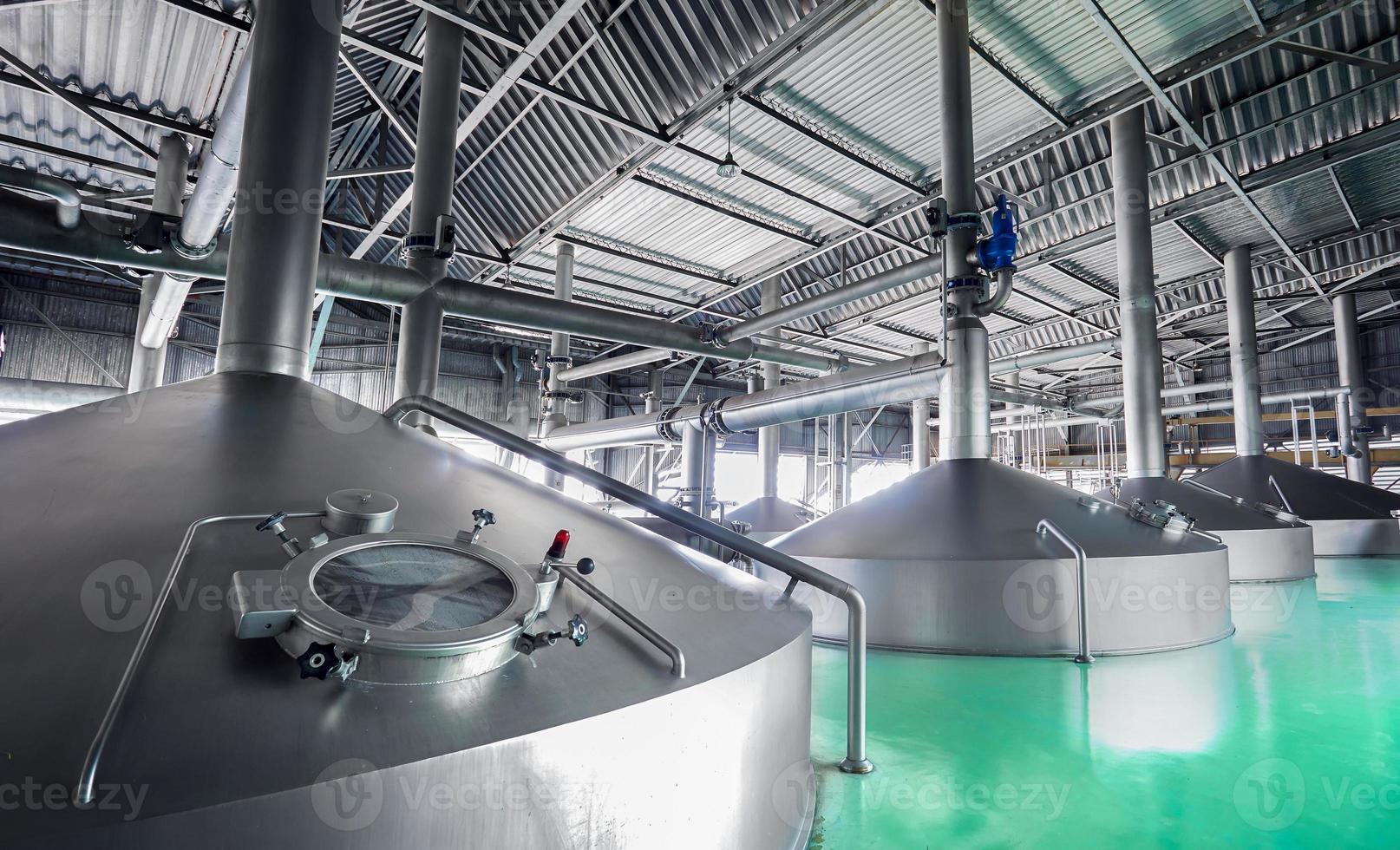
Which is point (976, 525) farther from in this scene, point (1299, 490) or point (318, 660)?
point (1299, 490)

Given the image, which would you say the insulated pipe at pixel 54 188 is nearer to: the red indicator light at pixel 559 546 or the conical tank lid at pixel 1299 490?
the red indicator light at pixel 559 546

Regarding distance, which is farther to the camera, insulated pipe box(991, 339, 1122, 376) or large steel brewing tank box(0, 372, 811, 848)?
insulated pipe box(991, 339, 1122, 376)

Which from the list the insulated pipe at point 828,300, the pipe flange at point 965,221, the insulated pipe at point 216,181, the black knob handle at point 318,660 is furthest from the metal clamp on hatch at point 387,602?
the insulated pipe at point 828,300

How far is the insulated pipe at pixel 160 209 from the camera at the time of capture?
7297mm

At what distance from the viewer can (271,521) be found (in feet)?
5.52

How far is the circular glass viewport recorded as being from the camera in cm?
150

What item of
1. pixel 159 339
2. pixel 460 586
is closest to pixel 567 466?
pixel 460 586

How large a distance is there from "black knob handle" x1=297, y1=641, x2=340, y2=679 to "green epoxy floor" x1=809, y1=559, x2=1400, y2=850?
1.81 metres

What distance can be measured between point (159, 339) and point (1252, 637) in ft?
41.9

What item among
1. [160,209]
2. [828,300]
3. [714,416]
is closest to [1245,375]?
[828,300]

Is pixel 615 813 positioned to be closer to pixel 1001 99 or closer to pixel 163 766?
pixel 163 766

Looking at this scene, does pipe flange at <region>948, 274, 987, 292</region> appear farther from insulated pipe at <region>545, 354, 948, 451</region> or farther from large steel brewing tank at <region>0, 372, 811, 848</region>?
large steel brewing tank at <region>0, 372, 811, 848</region>

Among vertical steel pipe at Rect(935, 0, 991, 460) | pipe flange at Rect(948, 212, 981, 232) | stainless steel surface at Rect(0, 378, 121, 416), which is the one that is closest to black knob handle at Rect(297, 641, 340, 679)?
vertical steel pipe at Rect(935, 0, 991, 460)

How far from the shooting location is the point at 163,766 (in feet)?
3.62
